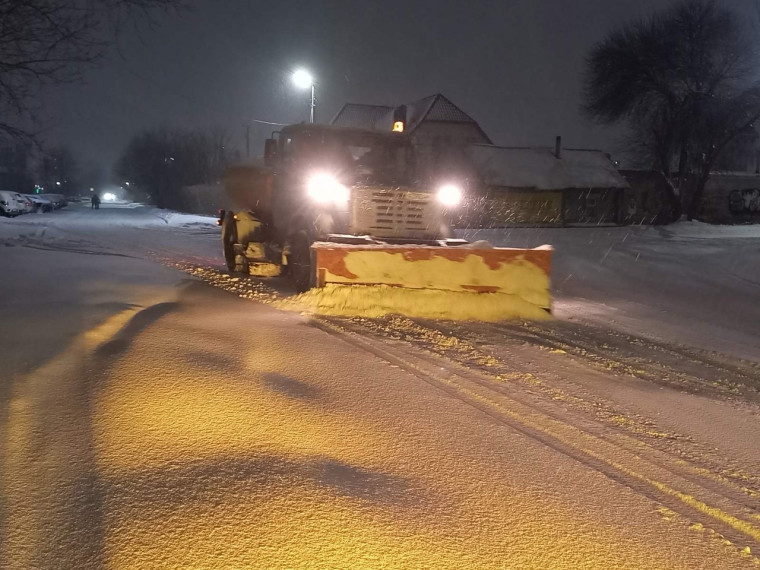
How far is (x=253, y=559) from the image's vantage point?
270 cm

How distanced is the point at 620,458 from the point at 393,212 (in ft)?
21.5

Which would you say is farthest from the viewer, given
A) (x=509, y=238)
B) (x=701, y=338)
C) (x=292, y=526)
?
(x=509, y=238)

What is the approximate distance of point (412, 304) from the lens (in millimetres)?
8375

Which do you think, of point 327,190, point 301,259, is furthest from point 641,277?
point 301,259

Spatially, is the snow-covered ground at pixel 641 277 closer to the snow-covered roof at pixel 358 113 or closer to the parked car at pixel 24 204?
the parked car at pixel 24 204

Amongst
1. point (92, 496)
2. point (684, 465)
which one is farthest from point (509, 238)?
point (92, 496)

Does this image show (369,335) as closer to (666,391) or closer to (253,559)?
(666,391)

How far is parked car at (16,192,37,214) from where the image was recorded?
38.1 metres

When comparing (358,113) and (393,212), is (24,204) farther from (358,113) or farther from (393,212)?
(393,212)

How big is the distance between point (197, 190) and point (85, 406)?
195 feet

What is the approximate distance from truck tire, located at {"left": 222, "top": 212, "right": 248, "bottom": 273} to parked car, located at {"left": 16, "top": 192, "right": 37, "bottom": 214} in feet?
100

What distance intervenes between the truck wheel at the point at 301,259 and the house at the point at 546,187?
26865mm

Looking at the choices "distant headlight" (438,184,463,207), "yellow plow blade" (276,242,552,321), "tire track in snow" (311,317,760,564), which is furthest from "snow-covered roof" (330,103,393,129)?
"tire track in snow" (311,317,760,564)

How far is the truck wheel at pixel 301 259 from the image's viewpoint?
33.8ft
